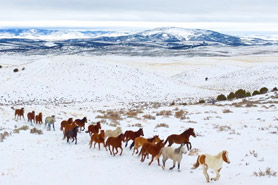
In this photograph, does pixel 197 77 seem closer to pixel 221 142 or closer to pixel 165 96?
pixel 165 96

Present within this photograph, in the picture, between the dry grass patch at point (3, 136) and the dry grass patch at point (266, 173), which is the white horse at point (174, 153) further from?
the dry grass patch at point (3, 136)

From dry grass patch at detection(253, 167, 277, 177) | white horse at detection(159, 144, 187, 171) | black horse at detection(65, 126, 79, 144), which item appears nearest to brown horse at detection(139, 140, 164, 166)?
white horse at detection(159, 144, 187, 171)

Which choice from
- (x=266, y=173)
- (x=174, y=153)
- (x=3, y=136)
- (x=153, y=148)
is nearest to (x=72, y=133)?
(x=3, y=136)

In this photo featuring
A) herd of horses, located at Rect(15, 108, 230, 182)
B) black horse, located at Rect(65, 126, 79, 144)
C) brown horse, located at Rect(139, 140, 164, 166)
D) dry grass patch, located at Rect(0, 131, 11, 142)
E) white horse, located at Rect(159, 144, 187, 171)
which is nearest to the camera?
herd of horses, located at Rect(15, 108, 230, 182)

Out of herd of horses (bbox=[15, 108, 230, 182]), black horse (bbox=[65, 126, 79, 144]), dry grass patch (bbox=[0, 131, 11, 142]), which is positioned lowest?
dry grass patch (bbox=[0, 131, 11, 142])

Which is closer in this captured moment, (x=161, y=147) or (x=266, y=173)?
(x=266, y=173)

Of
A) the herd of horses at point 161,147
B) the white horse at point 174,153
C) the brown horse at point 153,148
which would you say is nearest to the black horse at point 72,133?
the herd of horses at point 161,147

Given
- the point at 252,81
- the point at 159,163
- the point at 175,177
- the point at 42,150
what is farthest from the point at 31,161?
the point at 252,81

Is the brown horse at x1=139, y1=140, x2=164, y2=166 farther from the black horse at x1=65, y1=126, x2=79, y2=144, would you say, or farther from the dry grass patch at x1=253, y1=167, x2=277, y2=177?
the black horse at x1=65, y1=126, x2=79, y2=144

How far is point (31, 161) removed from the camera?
8.83m

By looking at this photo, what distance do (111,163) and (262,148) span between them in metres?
4.49

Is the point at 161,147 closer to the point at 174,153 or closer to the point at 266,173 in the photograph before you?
the point at 174,153

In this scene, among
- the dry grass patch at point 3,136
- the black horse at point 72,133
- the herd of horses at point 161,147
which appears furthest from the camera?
the dry grass patch at point 3,136

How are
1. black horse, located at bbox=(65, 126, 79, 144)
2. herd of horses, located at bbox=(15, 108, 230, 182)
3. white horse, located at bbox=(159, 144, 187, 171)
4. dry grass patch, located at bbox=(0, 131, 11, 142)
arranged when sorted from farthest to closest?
dry grass patch, located at bbox=(0, 131, 11, 142)
black horse, located at bbox=(65, 126, 79, 144)
white horse, located at bbox=(159, 144, 187, 171)
herd of horses, located at bbox=(15, 108, 230, 182)
